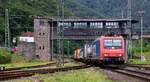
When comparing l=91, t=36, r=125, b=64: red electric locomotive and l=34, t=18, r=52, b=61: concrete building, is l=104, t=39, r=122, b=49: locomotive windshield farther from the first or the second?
l=34, t=18, r=52, b=61: concrete building

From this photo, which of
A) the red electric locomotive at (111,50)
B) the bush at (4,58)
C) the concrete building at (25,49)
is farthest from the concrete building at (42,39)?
the red electric locomotive at (111,50)

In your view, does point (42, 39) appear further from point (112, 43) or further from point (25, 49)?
point (112, 43)

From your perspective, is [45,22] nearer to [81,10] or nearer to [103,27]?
[103,27]

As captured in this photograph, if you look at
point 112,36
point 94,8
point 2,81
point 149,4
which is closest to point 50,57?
point 149,4

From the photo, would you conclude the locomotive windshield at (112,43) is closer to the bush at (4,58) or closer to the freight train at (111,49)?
the freight train at (111,49)

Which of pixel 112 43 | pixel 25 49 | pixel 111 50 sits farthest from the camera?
pixel 25 49

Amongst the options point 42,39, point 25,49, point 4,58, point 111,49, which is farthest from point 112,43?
point 25,49

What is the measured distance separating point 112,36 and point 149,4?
74.8m

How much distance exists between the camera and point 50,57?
287 ft

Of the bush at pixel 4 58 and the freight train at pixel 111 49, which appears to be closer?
the freight train at pixel 111 49

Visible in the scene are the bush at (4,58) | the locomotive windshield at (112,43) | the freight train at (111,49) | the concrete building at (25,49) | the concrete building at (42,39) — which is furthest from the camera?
the concrete building at (25,49)

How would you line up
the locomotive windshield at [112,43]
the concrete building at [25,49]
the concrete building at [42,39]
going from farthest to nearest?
the concrete building at [25,49] < the concrete building at [42,39] < the locomotive windshield at [112,43]

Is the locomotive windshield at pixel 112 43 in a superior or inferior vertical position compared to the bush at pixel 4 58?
superior

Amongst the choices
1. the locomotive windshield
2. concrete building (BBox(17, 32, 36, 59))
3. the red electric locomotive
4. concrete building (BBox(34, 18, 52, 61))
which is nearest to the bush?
the red electric locomotive
